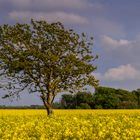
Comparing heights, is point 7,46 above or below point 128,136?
above

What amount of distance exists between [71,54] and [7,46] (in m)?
7.47

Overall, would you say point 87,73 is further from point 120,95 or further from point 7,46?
point 120,95

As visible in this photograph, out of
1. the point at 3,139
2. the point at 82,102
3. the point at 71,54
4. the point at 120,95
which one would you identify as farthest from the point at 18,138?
the point at 120,95

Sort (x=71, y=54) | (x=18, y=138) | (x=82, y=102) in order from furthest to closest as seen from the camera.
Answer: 1. (x=82, y=102)
2. (x=71, y=54)
3. (x=18, y=138)

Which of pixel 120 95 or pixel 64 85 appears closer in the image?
pixel 64 85

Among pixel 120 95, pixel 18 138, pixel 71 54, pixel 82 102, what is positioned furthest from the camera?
pixel 120 95

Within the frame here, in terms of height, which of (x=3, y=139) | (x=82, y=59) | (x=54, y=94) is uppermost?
(x=82, y=59)

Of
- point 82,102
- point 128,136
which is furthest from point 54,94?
point 82,102

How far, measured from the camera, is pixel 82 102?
113688 mm

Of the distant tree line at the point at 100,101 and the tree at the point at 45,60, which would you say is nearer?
the tree at the point at 45,60

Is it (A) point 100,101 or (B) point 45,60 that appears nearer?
(B) point 45,60

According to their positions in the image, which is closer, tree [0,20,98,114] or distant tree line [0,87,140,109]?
tree [0,20,98,114]

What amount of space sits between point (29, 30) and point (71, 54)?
20.0ft

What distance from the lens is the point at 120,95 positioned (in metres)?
123
